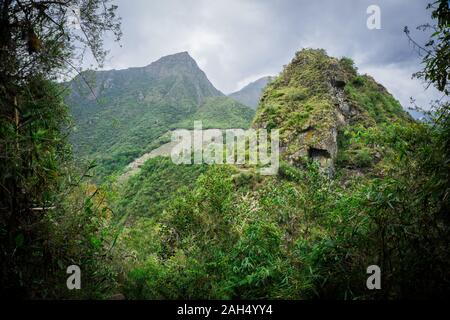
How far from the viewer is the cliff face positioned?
82.5ft

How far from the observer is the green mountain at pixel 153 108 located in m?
64.7

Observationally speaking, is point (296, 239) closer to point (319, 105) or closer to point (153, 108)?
point (319, 105)

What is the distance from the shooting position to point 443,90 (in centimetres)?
361

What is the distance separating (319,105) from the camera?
94.4 feet

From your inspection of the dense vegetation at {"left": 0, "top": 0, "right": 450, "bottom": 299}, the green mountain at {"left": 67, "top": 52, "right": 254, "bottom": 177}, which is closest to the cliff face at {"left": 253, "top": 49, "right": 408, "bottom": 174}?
the dense vegetation at {"left": 0, "top": 0, "right": 450, "bottom": 299}

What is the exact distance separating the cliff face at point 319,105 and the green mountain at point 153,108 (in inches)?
936

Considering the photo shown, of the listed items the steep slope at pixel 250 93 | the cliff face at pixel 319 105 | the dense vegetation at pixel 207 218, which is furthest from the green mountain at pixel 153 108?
the dense vegetation at pixel 207 218

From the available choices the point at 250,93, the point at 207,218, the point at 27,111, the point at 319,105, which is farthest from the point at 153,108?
the point at 27,111

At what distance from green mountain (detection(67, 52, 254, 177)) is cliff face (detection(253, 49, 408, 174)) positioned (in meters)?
23.8

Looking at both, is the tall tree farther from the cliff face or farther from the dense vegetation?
the cliff face

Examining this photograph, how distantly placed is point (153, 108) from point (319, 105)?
256 feet
